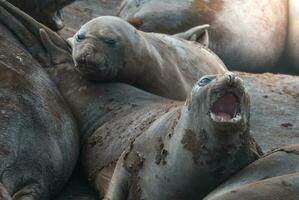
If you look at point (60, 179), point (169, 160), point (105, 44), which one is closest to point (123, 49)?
point (105, 44)

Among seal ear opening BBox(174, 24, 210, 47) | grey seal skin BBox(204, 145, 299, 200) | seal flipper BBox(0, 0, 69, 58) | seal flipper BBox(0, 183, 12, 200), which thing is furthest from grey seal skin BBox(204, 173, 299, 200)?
seal ear opening BBox(174, 24, 210, 47)

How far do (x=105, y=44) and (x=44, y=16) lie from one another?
2.82ft

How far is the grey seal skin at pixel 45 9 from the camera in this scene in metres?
6.20

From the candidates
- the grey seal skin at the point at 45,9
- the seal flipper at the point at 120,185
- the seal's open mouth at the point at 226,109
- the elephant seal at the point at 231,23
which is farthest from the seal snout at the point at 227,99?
the elephant seal at the point at 231,23

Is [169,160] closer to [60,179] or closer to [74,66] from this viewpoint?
[60,179]

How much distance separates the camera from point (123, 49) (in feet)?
18.9

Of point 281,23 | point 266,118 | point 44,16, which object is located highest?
point 44,16

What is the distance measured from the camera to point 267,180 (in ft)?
12.3

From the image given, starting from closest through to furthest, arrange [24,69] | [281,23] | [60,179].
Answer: [60,179] < [24,69] < [281,23]

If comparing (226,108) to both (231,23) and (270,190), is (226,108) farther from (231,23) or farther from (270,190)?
(231,23)

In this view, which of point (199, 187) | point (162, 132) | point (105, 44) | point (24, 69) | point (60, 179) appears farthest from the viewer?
point (105, 44)

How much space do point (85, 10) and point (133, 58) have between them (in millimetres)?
4101

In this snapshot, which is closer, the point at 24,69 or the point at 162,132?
the point at 162,132

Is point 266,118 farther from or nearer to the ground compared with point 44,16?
nearer to the ground
